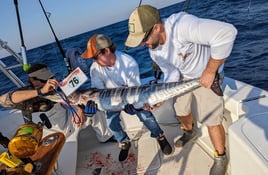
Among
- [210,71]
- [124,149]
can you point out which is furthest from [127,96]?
[210,71]

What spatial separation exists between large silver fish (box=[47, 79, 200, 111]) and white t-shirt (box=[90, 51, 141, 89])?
10 cm

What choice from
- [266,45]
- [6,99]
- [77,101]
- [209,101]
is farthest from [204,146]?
[266,45]

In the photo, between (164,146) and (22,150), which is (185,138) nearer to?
(164,146)

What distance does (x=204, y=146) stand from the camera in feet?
8.97

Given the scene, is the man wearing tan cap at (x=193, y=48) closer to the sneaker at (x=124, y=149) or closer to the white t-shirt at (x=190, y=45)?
the white t-shirt at (x=190, y=45)

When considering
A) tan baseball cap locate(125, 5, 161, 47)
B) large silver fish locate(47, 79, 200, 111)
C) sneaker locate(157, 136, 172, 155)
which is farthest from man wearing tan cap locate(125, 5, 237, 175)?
sneaker locate(157, 136, 172, 155)

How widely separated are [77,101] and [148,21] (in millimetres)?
1169

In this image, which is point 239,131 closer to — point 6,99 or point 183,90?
point 183,90

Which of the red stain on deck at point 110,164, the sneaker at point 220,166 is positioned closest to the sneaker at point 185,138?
the red stain on deck at point 110,164

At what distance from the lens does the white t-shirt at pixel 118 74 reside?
101 inches

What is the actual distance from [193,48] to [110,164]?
150 centimetres

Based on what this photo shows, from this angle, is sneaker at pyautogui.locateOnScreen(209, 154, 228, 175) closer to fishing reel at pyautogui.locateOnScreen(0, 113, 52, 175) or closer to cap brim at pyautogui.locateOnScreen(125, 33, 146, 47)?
cap brim at pyautogui.locateOnScreen(125, 33, 146, 47)

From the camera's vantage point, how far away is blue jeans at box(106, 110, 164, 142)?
2.73 metres

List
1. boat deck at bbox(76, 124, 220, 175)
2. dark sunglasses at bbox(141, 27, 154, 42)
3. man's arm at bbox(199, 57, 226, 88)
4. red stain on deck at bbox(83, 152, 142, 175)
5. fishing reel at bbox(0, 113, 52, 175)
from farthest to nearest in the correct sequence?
red stain on deck at bbox(83, 152, 142, 175) → boat deck at bbox(76, 124, 220, 175) → dark sunglasses at bbox(141, 27, 154, 42) → man's arm at bbox(199, 57, 226, 88) → fishing reel at bbox(0, 113, 52, 175)
